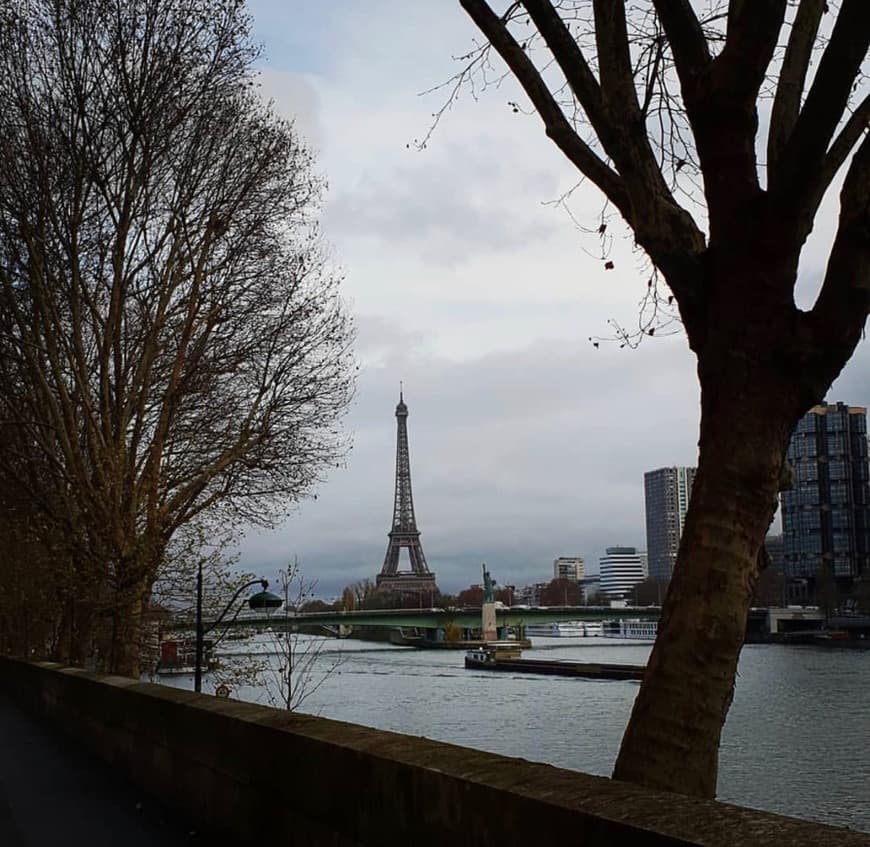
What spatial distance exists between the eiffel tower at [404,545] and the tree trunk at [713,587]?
131852mm

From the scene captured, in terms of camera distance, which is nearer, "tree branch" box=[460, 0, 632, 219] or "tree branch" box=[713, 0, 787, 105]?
"tree branch" box=[713, 0, 787, 105]

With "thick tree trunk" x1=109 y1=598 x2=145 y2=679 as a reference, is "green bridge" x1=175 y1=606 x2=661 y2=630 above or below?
below

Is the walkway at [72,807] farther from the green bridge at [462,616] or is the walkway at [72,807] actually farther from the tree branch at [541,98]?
the green bridge at [462,616]

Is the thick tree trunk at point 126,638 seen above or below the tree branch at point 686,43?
below

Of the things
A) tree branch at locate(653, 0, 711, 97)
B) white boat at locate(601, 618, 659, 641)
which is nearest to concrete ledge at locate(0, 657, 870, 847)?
tree branch at locate(653, 0, 711, 97)

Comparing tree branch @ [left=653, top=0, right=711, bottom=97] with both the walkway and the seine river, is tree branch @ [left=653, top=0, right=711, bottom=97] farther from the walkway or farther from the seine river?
the seine river

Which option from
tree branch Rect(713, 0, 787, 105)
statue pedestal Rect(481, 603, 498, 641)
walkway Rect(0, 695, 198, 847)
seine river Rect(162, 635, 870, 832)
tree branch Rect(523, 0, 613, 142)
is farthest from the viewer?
statue pedestal Rect(481, 603, 498, 641)

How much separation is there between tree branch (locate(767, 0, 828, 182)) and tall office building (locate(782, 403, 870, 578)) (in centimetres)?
13236

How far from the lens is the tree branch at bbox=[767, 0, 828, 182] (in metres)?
5.86

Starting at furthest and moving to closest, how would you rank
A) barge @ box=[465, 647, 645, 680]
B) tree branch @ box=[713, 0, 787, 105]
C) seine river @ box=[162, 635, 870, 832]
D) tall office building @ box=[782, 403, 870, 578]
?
tall office building @ box=[782, 403, 870, 578], barge @ box=[465, 647, 645, 680], seine river @ box=[162, 635, 870, 832], tree branch @ box=[713, 0, 787, 105]

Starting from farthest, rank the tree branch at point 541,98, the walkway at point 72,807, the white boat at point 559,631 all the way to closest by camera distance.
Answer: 1. the white boat at point 559,631
2. the walkway at point 72,807
3. the tree branch at point 541,98

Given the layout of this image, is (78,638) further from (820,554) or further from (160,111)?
(820,554)

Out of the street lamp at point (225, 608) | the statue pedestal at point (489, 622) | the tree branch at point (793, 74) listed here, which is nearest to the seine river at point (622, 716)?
the street lamp at point (225, 608)

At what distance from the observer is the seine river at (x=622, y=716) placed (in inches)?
Result: 1344
